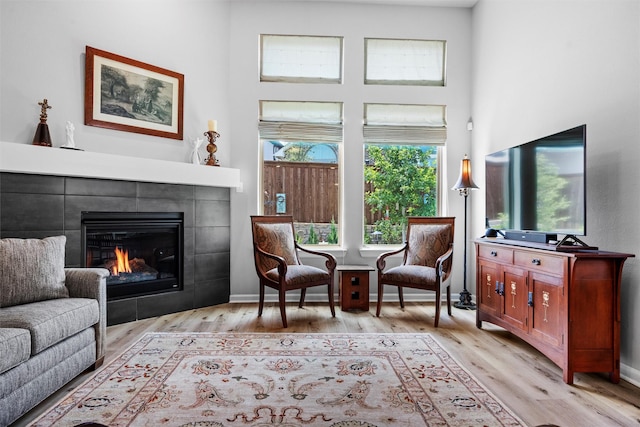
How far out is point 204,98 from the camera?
421 cm

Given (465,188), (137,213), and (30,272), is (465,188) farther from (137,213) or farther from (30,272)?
(30,272)

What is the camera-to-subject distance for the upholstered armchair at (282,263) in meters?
3.48

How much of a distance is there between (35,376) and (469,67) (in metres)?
4.86

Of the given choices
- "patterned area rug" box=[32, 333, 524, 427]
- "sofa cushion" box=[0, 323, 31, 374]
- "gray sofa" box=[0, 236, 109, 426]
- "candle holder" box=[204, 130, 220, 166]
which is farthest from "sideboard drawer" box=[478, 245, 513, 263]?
"sofa cushion" box=[0, 323, 31, 374]

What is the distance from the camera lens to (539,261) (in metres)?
2.54

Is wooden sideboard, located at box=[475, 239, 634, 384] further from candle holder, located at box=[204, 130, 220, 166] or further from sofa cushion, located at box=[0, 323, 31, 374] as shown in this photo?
candle holder, located at box=[204, 130, 220, 166]

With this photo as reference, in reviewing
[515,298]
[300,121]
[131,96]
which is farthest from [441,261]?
[131,96]

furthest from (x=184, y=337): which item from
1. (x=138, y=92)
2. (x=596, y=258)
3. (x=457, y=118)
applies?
(x=457, y=118)

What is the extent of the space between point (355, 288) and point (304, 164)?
157 centimetres

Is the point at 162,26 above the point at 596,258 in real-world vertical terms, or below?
above

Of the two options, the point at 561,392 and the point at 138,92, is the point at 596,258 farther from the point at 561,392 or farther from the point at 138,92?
the point at 138,92

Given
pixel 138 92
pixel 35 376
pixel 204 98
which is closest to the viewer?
pixel 35 376

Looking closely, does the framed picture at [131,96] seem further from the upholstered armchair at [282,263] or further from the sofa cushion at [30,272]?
the sofa cushion at [30,272]

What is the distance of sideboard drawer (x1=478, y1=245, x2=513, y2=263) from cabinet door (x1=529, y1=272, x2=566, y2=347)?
0.31 m
